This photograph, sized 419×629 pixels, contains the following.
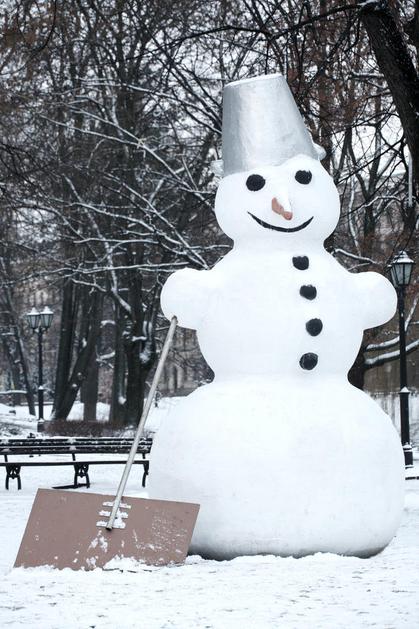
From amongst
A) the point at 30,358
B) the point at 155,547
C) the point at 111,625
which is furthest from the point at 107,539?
the point at 30,358

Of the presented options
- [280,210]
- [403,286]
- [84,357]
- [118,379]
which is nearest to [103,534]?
[280,210]

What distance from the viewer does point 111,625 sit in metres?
5.41

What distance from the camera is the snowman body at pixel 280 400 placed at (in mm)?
7488

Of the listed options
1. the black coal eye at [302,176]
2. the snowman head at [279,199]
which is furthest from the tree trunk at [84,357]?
the black coal eye at [302,176]

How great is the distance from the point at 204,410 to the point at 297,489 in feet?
3.05

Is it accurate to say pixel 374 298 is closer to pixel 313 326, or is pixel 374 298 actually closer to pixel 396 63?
pixel 313 326

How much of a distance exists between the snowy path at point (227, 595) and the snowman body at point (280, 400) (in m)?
0.30

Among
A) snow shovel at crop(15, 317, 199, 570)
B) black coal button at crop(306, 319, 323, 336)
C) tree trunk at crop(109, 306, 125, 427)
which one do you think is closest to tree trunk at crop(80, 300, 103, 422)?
tree trunk at crop(109, 306, 125, 427)

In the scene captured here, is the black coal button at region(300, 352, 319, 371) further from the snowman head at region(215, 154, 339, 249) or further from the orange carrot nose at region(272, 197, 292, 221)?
the orange carrot nose at region(272, 197, 292, 221)

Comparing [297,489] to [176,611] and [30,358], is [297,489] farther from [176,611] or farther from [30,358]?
[30,358]

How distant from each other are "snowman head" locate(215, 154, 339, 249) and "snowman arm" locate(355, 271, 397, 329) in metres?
0.53

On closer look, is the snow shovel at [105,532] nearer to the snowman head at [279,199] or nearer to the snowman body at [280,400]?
the snowman body at [280,400]

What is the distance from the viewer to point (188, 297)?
822 centimetres

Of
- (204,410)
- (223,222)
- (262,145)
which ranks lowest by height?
(204,410)
